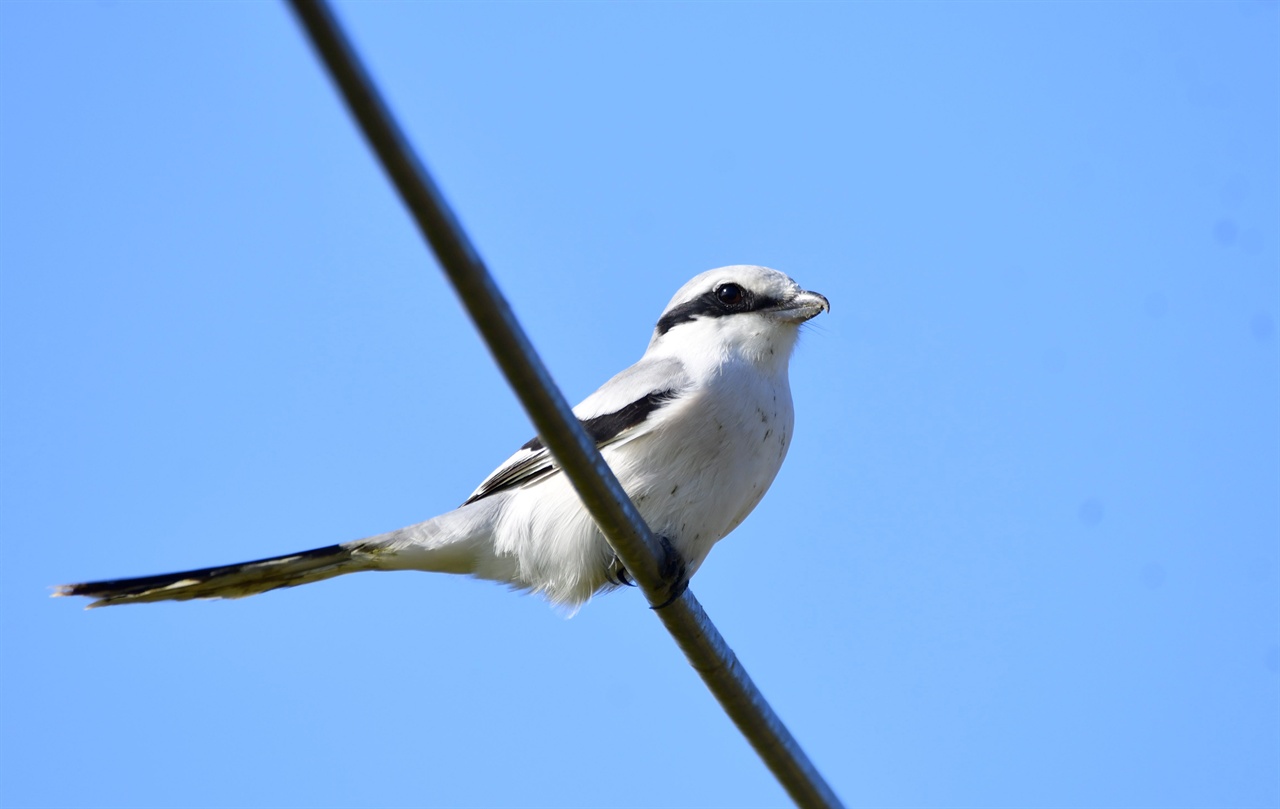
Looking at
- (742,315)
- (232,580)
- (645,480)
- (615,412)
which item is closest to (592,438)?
(615,412)

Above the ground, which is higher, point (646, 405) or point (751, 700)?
point (646, 405)

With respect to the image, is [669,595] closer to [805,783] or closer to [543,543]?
[805,783]

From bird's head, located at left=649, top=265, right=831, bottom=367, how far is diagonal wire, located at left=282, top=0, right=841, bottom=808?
5.43 ft

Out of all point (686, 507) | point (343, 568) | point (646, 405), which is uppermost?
point (343, 568)

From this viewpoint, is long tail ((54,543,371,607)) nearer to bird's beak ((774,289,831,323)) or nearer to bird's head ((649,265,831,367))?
bird's head ((649,265,831,367))

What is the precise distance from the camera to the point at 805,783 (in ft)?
9.80

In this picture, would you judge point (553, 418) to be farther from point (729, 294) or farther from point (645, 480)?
point (729, 294)

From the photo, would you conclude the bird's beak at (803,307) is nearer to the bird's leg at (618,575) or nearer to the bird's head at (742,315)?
the bird's head at (742,315)

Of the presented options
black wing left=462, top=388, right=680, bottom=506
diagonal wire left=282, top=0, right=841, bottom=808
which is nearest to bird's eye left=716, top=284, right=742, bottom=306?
black wing left=462, top=388, right=680, bottom=506

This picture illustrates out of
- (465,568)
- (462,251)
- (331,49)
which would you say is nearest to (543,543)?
(465,568)

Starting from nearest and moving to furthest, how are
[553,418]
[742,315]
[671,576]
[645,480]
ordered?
1. [553,418]
2. [671,576]
3. [645,480]
4. [742,315]

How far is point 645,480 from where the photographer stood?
4.16 meters

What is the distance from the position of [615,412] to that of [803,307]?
95 cm

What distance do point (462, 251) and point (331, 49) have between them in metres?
0.40
